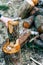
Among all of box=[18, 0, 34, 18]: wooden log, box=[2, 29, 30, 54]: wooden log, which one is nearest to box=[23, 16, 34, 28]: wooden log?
box=[18, 0, 34, 18]: wooden log

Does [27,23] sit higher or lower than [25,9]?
lower

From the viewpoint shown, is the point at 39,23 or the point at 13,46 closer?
the point at 13,46

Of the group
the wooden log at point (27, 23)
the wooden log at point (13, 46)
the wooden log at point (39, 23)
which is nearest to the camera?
the wooden log at point (13, 46)

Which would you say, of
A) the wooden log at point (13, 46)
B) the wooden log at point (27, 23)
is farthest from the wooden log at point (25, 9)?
the wooden log at point (13, 46)

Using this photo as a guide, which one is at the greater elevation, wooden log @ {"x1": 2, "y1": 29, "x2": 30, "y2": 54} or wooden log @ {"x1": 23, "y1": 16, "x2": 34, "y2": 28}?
wooden log @ {"x1": 23, "y1": 16, "x2": 34, "y2": 28}

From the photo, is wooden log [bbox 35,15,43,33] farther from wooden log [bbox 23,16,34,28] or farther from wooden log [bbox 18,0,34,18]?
wooden log [bbox 18,0,34,18]

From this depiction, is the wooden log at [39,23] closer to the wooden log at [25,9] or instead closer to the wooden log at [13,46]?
the wooden log at [25,9]

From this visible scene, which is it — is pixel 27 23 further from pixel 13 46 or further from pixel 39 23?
pixel 13 46

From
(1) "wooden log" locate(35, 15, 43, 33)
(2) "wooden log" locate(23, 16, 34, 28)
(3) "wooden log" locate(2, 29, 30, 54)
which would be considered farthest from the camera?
(2) "wooden log" locate(23, 16, 34, 28)

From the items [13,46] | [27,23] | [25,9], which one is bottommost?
[13,46]

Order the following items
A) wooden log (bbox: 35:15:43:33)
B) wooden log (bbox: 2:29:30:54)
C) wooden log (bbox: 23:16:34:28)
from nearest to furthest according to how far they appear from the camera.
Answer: wooden log (bbox: 2:29:30:54) → wooden log (bbox: 35:15:43:33) → wooden log (bbox: 23:16:34:28)

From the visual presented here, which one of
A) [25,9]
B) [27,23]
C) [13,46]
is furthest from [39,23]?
[13,46]

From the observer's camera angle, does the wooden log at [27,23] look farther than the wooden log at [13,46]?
Yes

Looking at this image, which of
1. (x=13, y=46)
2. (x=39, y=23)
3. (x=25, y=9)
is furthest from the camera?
(x=25, y=9)
